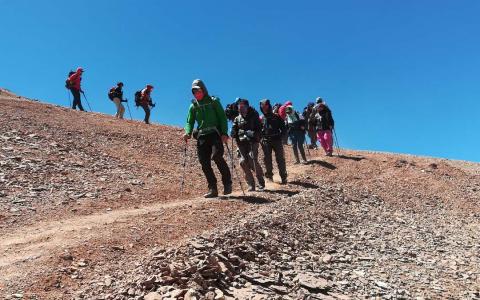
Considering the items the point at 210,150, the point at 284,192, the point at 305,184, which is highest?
the point at 210,150

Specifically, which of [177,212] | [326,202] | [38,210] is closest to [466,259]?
[326,202]

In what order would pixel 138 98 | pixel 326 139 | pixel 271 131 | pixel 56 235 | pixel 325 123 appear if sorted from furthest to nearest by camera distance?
pixel 138 98 < pixel 326 139 < pixel 325 123 < pixel 271 131 < pixel 56 235

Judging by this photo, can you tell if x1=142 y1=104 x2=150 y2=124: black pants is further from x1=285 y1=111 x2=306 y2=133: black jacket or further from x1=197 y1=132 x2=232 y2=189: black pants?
x1=197 y1=132 x2=232 y2=189: black pants

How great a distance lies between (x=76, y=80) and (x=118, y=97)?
2.49m

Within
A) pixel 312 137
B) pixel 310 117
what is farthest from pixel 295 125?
pixel 312 137

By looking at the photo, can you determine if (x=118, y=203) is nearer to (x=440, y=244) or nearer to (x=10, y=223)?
(x=10, y=223)

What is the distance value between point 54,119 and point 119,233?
14.7 metres

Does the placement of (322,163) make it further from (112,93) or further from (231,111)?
(112,93)

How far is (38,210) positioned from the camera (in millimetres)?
11836

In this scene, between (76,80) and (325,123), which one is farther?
(76,80)

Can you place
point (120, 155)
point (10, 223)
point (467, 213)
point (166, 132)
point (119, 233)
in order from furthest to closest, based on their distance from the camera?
point (166, 132) < point (120, 155) < point (467, 213) < point (10, 223) < point (119, 233)

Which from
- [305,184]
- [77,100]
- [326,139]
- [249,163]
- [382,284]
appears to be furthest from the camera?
[77,100]

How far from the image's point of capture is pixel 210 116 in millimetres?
12508

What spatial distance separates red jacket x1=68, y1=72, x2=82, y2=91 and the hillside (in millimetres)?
6603
